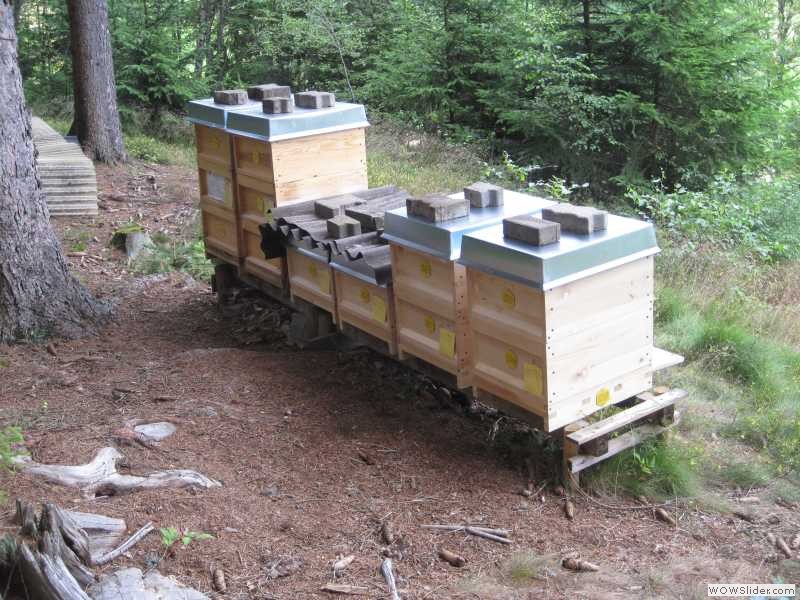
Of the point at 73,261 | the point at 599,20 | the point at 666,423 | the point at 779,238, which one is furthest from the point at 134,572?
the point at 599,20

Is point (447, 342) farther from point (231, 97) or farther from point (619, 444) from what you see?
point (231, 97)

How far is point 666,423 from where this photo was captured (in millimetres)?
4953

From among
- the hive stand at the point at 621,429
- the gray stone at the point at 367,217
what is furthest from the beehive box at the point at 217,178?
the hive stand at the point at 621,429

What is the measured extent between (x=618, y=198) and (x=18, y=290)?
8.45m

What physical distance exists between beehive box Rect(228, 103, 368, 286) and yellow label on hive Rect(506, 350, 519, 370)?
209 cm

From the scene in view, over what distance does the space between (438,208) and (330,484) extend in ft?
5.03

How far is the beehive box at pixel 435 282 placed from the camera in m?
4.60

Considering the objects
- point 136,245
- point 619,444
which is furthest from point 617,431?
point 136,245

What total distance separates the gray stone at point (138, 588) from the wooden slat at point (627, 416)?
6.70 feet

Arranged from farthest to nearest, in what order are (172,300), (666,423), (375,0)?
1. (375,0)
2. (172,300)
3. (666,423)

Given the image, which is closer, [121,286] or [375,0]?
[121,286]

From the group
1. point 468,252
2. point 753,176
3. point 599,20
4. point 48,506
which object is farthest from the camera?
point 753,176

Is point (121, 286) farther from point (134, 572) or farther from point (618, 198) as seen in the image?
point (618, 198)

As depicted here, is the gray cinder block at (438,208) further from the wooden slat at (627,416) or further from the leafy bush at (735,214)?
the leafy bush at (735,214)
